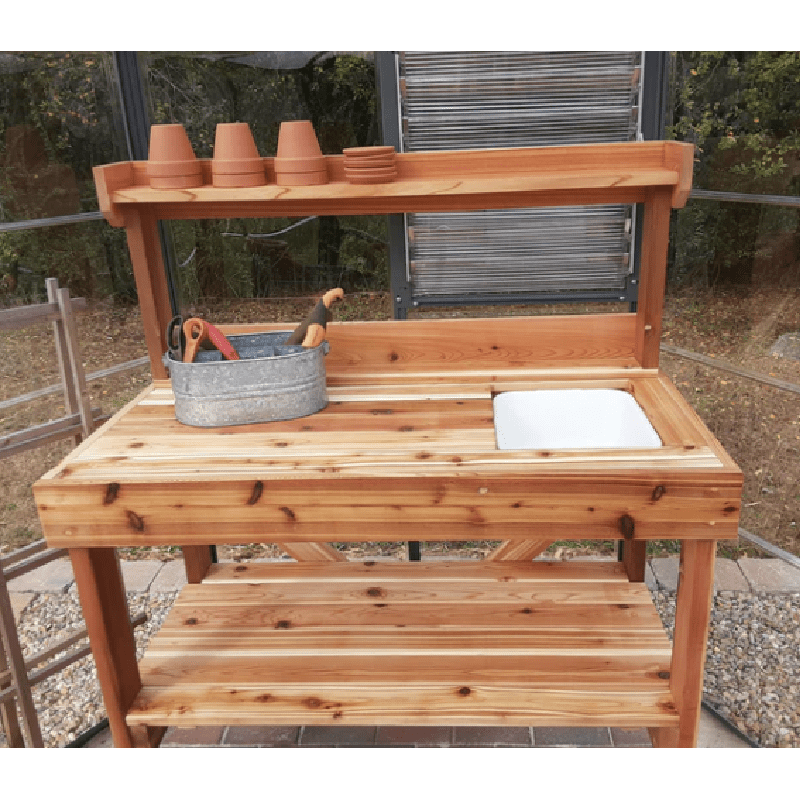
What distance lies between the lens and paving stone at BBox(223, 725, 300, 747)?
2076 millimetres

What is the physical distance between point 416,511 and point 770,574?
1911mm

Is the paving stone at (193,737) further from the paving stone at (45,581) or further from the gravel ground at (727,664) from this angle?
the paving stone at (45,581)

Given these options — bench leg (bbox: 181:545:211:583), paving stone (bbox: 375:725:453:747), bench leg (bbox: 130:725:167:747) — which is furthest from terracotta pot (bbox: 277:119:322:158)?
paving stone (bbox: 375:725:453:747)

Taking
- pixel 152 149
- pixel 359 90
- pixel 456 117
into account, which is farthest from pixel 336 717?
pixel 359 90

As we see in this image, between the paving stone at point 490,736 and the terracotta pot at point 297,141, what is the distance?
5.43 ft

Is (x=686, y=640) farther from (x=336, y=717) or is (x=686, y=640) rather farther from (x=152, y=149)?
(x=152, y=149)

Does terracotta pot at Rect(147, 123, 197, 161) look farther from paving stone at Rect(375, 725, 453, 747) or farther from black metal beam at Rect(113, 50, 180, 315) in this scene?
paving stone at Rect(375, 725, 453, 747)

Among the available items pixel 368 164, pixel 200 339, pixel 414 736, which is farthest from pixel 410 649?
pixel 368 164

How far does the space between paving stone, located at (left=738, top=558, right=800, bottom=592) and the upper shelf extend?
1602mm

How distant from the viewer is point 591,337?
2086 millimetres

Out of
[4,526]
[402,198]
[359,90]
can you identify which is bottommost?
[4,526]

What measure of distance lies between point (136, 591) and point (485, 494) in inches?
76.8

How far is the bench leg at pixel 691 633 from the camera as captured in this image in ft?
5.02

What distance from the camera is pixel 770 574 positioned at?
9.02 feet
